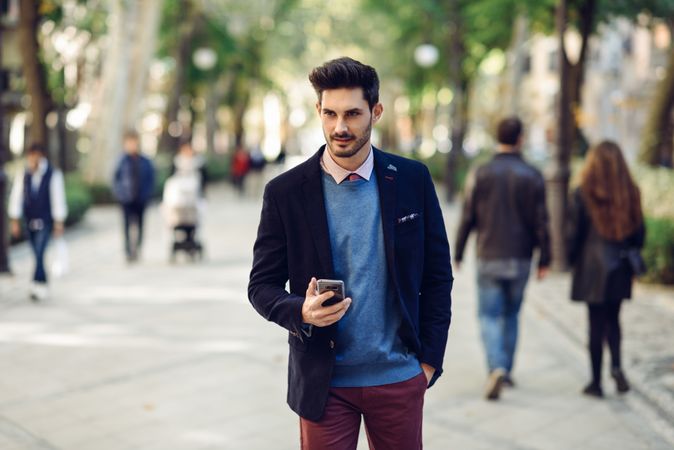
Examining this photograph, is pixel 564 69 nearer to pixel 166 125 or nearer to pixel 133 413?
pixel 133 413

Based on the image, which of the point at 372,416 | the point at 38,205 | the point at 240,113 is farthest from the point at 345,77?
the point at 240,113

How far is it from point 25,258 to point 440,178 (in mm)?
23491

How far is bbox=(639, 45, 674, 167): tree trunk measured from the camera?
17328 millimetres

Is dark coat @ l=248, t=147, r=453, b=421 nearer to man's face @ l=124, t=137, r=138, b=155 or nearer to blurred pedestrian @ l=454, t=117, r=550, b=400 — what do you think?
blurred pedestrian @ l=454, t=117, r=550, b=400

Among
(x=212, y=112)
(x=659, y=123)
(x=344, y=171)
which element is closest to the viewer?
(x=344, y=171)

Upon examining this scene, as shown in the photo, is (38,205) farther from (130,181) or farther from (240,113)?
(240,113)

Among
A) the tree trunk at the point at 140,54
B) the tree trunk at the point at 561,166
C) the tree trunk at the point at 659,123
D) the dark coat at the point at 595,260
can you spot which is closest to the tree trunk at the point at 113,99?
the tree trunk at the point at 140,54

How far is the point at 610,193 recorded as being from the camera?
23.0 feet

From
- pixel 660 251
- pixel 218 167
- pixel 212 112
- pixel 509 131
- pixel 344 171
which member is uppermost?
pixel 344 171

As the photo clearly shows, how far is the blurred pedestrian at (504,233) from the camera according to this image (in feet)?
23.9

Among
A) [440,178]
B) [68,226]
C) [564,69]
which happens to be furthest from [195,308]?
[440,178]

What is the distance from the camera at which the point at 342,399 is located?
342 centimetres

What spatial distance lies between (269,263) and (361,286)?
0.33m

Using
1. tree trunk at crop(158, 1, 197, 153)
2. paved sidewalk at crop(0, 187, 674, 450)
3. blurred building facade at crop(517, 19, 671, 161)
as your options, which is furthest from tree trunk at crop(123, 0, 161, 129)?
paved sidewalk at crop(0, 187, 674, 450)
